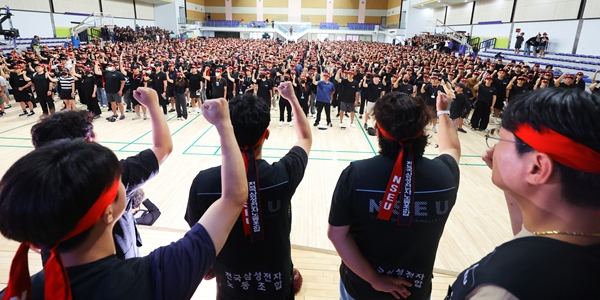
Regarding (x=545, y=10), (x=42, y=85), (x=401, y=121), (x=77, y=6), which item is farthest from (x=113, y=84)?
(x=545, y=10)

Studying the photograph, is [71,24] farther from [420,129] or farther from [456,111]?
[420,129]

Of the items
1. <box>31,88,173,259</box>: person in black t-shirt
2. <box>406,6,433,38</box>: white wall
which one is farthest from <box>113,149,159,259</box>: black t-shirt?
<box>406,6,433,38</box>: white wall

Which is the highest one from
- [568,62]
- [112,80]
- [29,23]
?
[29,23]

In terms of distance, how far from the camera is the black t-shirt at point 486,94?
33.8ft

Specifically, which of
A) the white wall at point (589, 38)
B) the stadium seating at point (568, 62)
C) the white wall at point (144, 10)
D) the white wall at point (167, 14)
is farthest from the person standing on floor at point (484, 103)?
the white wall at point (167, 14)

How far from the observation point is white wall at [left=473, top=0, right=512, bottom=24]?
26.6 m

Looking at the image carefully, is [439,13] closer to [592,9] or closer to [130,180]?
[592,9]

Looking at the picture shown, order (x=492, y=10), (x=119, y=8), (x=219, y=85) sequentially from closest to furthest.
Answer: (x=219, y=85) → (x=492, y=10) → (x=119, y=8)

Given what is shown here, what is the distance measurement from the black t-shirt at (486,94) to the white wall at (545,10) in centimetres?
1528

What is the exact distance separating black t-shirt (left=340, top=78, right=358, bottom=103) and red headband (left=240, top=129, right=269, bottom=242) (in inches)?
353

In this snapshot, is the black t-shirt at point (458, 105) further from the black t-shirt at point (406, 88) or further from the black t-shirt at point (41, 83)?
the black t-shirt at point (41, 83)

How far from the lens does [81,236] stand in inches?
40.0

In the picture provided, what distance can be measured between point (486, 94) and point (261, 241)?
10.7m

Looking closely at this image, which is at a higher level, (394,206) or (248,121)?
(248,121)
